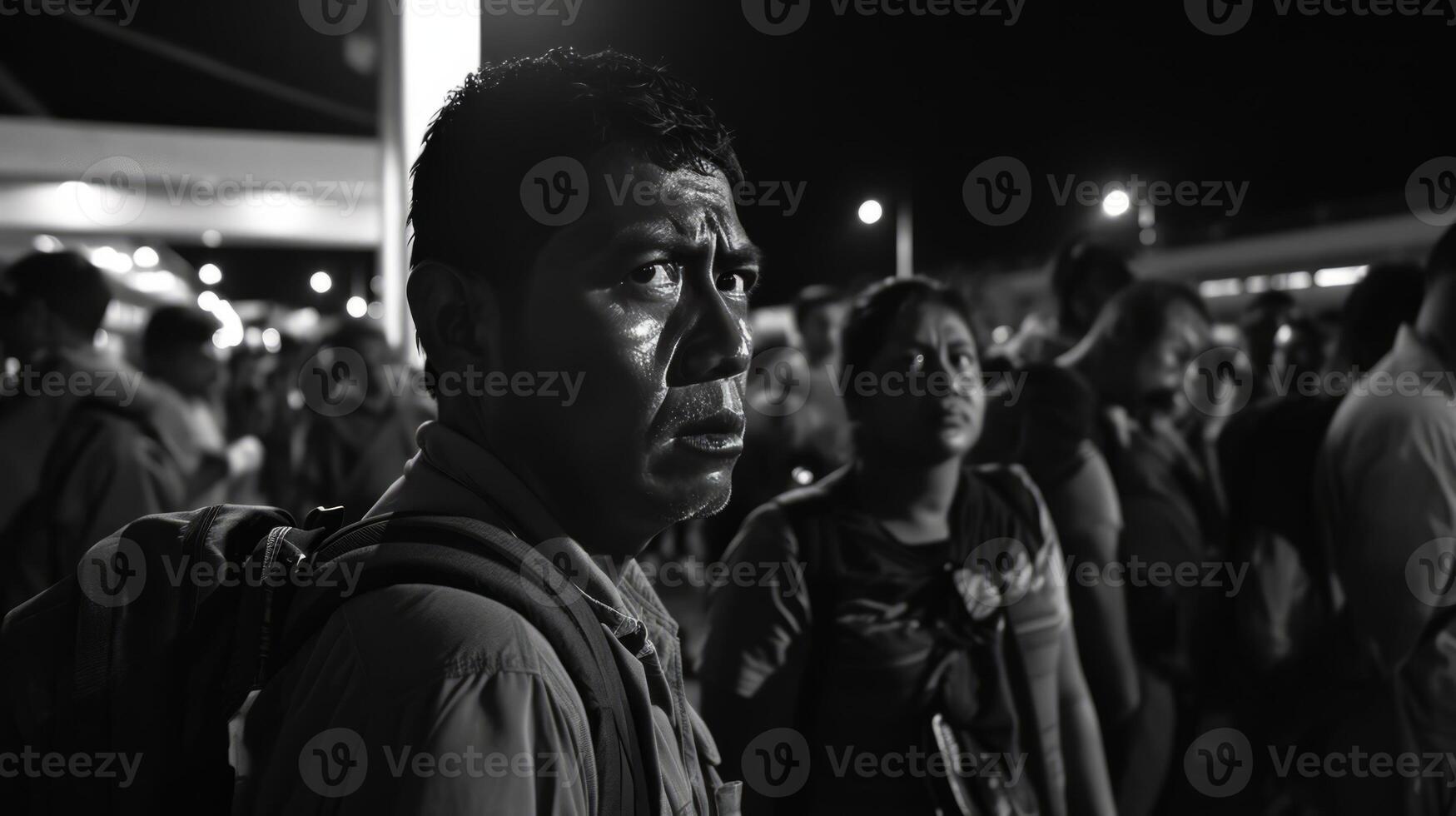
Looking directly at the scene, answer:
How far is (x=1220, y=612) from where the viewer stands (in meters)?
3.33

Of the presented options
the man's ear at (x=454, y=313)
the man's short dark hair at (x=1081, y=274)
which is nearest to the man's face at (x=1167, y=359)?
the man's short dark hair at (x=1081, y=274)

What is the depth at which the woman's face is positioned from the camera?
2.33 m

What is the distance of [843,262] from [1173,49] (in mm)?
10617

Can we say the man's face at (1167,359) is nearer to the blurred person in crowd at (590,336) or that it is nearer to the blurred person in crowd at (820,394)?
the blurred person in crowd at (820,394)

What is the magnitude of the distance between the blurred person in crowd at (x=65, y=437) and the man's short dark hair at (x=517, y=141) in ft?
8.03

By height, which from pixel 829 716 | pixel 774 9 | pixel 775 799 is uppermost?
pixel 774 9

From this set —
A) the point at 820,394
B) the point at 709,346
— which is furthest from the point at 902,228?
the point at 709,346

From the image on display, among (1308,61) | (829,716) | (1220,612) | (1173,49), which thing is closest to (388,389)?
(829,716)

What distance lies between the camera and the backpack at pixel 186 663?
88cm

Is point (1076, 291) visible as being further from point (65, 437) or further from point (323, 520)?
point (323, 520)

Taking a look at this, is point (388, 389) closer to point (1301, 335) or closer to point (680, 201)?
point (680, 201)

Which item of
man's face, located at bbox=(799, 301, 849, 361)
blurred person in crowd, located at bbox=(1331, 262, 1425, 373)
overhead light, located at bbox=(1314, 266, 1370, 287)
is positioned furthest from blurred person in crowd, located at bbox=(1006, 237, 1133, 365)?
overhead light, located at bbox=(1314, 266, 1370, 287)

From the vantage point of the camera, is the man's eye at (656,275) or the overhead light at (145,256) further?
the overhead light at (145,256)

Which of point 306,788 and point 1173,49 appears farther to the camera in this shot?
point 1173,49
